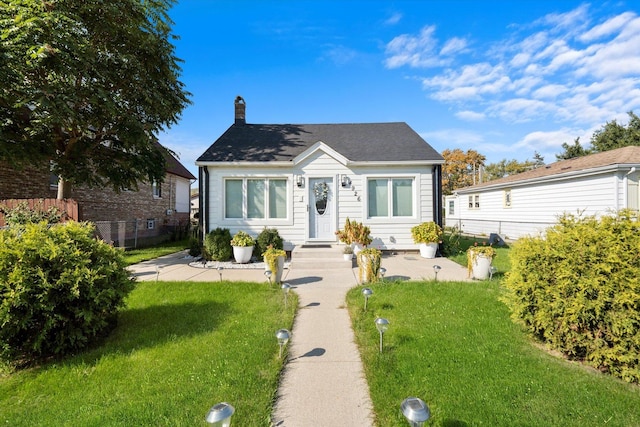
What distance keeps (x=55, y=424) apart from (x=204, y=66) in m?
13.3

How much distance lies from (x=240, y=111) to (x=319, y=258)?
8.16m

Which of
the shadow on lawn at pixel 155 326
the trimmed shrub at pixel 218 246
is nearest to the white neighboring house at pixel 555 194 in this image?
the shadow on lawn at pixel 155 326

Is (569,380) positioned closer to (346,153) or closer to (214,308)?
(214,308)

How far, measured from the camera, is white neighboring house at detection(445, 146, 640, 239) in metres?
10.4

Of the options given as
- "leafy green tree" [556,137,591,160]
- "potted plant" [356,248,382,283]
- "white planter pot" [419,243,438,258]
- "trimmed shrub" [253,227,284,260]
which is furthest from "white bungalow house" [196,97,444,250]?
"leafy green tree" [556,137,591,160]

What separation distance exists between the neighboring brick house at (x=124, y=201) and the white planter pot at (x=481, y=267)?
11923 mm

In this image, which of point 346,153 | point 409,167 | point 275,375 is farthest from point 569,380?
point 346,153

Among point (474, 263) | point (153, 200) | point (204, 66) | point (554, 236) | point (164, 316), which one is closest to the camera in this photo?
point (554, 236)

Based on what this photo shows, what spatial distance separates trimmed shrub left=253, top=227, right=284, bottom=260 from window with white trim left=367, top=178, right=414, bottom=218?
11.0 feet

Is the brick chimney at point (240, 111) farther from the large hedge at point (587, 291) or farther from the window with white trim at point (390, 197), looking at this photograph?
the large hedge at point (587, 291)

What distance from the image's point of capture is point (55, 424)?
7.23 ft

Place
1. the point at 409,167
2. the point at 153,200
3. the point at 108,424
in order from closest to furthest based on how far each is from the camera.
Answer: the point at 108,424 < the point at 409,167 < the point at 153,200

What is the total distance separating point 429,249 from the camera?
29.2 ft

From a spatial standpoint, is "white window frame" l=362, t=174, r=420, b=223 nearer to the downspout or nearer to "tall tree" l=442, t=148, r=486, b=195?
the downspout
